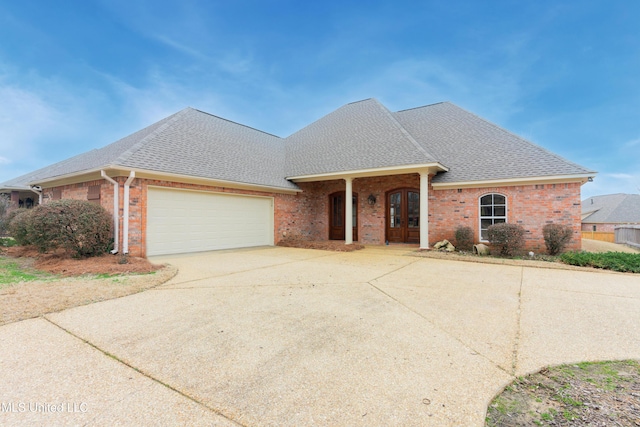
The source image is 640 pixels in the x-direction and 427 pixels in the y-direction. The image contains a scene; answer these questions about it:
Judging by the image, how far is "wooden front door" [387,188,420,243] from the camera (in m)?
12.6

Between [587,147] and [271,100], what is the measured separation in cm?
2775

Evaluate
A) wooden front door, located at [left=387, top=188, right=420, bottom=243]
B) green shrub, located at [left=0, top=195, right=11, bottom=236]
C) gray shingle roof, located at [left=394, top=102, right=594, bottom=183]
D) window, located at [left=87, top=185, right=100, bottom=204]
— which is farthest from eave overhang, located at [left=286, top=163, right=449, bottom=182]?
green shrub, located at [left=0, top=195, right=11, bottom=236]

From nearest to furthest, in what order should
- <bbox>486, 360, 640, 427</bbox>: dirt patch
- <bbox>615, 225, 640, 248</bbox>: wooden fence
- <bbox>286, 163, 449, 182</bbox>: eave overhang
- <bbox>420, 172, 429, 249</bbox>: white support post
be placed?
<bbox>486, 360, 640, 427</bbox>: dirt patch, <bbox>286, 163, 449, 182</bbox>: eave overhang, <bbox>420, 172, 429, 249</bbox>: white support post, <bbox>615, 225, 640, 248</bbox>: wooden fence

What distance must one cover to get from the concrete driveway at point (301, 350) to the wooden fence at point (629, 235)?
1144cm

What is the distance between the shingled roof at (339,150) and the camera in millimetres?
9719

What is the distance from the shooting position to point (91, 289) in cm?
497

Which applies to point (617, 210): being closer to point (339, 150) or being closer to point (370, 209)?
point (370, 209)

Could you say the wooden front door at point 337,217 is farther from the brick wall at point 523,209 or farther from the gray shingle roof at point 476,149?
the gray shingle roof at point 476,149

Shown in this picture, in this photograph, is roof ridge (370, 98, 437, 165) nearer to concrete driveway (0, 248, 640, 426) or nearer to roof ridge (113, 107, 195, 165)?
concrete driveway (0, 248, 640, 426)

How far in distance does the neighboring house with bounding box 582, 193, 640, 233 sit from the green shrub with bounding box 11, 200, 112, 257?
43279 millimetres

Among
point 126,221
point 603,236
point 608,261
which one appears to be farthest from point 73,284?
point 603,236

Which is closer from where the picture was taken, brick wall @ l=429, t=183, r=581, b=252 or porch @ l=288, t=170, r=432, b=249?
brick wall @ l=429, t=183, r=581, b=252

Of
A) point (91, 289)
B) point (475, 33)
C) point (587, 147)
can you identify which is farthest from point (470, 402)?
point (587, 147)

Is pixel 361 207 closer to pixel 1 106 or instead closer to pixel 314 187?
pixel 314 187
